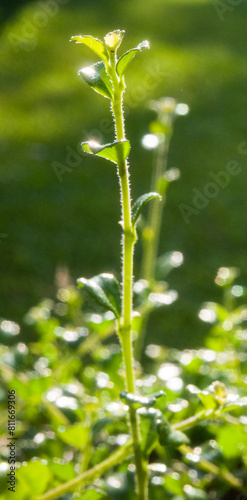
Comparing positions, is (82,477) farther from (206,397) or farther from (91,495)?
(206,397)

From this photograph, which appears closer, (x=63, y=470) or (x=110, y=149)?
(x=110, y=149)

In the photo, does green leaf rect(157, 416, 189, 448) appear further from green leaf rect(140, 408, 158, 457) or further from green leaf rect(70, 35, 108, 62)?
green leaf rect(70, 35, 108, 62)

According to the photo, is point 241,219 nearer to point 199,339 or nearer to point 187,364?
point 199,339

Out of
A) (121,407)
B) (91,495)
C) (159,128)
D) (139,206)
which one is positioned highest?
(159,128)

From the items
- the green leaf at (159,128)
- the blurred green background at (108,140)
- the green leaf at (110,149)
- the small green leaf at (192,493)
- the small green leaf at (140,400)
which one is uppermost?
the blurred green background at (108,140)

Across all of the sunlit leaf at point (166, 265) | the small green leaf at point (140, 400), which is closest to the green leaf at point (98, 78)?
the small green leaf at point (140, 400)

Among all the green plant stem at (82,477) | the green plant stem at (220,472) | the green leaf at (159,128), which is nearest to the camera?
the green plant stem at (82,477)

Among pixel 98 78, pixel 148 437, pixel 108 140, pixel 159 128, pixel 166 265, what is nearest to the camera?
pixel 98 78

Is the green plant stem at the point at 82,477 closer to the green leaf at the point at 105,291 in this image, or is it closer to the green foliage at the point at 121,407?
the green foliage at the point at 121,407

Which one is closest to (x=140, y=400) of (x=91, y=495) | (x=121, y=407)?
(x=91, y=495)
